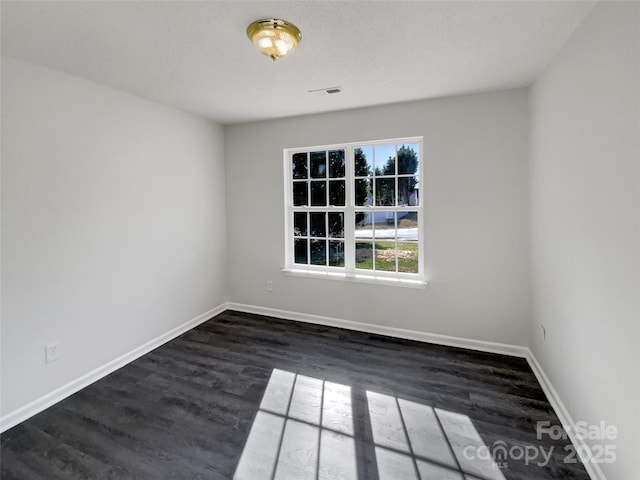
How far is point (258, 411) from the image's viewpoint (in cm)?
215

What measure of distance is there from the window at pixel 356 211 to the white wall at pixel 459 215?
151 millimetres

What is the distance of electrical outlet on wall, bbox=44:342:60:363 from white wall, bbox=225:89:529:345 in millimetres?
2295

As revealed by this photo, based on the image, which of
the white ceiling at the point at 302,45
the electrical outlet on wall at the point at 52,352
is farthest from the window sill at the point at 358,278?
the electrical outlet on wall at the point at 52,352

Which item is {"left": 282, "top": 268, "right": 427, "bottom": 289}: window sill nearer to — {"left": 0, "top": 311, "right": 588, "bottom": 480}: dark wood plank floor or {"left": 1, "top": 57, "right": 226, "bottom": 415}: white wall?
{"left": 0, "top": 311, "right": 588, "bottom": 480}: dark wood plank floor

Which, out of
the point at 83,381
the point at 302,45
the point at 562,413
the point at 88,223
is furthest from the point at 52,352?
the point at 562,413

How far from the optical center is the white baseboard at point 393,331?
295cm

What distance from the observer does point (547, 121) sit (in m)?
2.29

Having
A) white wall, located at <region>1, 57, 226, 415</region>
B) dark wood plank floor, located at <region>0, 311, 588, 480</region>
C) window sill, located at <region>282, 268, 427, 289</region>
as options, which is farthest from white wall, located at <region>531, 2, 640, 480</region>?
white wall, located at <region>1, 57, 226, 415</region>

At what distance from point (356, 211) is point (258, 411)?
2.21m

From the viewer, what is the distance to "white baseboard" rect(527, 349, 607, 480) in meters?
1.59

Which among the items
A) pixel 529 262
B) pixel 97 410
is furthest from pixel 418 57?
pixel 97 410

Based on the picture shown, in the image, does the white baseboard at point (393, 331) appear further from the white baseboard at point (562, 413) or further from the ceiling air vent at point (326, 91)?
the ceiling air vent at point (326, 91)

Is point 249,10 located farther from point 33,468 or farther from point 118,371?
point 118,371

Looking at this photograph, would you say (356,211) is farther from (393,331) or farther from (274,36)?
(274,36)
